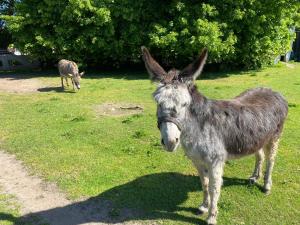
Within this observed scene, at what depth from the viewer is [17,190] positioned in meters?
6.23

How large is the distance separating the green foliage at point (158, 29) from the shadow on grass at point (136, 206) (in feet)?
38.8

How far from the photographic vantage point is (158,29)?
18250 millimetres

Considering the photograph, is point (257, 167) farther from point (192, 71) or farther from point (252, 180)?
point (192, 71)

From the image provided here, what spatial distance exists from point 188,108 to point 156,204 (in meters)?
1.92

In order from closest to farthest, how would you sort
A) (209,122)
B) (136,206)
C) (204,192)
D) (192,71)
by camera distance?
(192,71)
(209,122)
(204,192)
(136,206)

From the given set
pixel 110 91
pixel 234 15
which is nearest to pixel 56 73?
pixel 110 91

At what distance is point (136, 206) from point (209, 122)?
184 cm

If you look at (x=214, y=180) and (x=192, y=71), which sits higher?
(x=192, y=71)

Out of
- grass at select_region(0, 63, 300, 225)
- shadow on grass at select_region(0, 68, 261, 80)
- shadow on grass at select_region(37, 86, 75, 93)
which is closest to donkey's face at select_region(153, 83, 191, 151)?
grass at select_region(0, 63, 300, 225)

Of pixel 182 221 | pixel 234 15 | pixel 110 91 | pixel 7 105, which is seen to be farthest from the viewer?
pixel 234 15

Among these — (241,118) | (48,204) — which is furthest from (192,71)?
(48,204)

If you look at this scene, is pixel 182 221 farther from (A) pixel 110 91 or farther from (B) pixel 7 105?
(A) pixel 110 91

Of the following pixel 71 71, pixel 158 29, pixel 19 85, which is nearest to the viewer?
pixel 71 71

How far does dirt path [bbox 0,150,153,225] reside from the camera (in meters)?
5.30
